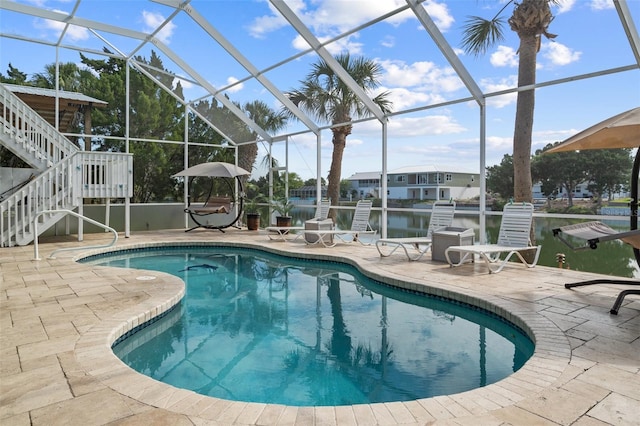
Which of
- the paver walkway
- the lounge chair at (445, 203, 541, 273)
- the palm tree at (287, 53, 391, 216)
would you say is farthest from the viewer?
the palm tree at (287, 53, 391, 216)

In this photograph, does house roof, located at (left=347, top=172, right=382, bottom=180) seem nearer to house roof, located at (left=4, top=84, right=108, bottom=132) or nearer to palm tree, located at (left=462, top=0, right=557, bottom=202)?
palm tree, located at (left=462, top=0, right=557, bottom=202)

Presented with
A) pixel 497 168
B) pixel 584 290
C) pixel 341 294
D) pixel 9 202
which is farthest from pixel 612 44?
pixel 9 202

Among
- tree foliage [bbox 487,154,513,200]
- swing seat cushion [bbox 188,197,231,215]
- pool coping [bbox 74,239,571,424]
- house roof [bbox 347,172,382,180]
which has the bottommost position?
pool coping [bbox 74,239,571,424]

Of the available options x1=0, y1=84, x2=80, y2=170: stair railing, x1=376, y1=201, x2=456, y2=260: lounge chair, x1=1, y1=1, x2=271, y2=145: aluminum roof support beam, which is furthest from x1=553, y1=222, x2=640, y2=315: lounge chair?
x1=0, y1=84, x2=80, y2=170: stair railing

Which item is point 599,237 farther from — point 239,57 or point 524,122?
point 239,57

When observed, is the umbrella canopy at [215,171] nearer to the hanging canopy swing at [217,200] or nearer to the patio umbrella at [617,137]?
the hanging canopy swing at [217,200]

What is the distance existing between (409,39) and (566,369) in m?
8.49

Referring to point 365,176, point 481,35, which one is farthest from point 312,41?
point 365,176

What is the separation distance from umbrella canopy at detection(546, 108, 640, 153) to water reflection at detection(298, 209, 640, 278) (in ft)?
5.49

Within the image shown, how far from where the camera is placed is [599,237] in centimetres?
405

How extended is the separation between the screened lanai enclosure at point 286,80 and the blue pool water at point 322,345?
3320mm

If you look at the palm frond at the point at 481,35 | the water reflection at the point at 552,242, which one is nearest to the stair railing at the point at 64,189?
the water reflection at the point at 552,242

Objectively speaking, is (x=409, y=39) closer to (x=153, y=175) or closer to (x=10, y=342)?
(x=153, y=175)

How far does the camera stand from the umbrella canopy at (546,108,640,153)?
3992 mm
